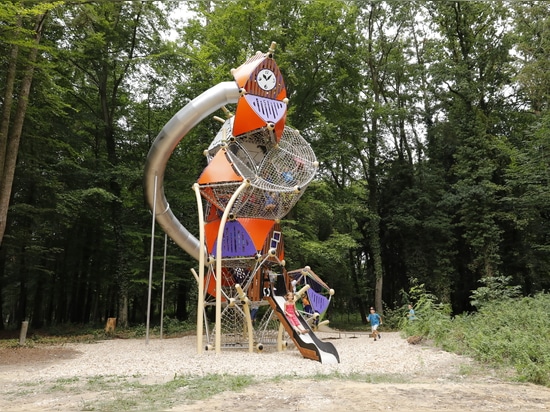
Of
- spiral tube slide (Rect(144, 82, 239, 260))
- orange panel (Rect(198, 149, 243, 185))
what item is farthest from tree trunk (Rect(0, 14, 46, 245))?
orange panel (Rect(198, 149, 243, 185))

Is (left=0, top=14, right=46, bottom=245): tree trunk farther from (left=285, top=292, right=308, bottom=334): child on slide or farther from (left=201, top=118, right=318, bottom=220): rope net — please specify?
(left=285, top=292, right=308, bottom=334): child on slide

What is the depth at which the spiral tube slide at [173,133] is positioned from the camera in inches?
478

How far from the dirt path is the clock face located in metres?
6.92

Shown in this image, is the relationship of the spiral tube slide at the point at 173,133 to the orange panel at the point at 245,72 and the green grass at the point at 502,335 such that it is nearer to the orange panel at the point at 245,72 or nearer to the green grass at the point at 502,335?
the orange panel at the point at 245,72

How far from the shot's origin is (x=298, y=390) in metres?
6.02

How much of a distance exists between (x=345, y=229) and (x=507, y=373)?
743 inches

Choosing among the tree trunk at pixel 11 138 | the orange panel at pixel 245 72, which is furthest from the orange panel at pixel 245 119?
the tree trunk at pixel 11 138

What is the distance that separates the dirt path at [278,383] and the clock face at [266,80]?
6.92 metres

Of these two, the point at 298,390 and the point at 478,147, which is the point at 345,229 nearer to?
the point at 478,147


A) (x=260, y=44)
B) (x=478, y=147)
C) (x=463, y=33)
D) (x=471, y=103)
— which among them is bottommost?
(x=478, y=147)

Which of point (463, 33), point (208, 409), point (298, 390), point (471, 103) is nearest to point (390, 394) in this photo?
point (298, 390)

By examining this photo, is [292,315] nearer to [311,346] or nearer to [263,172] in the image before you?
[311,346]

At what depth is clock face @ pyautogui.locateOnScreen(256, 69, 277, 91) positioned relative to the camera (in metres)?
12.1

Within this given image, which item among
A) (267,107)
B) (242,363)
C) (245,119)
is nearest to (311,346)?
(242,363)
